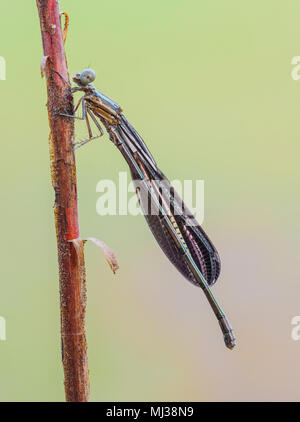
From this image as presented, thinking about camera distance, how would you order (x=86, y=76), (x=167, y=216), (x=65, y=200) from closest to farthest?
(x=65, y=200)
(x=86, y=76)
(x=167, y=216)

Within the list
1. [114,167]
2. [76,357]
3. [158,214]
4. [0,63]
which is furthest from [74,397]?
[0,63]

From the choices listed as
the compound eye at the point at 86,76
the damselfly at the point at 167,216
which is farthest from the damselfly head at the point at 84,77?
the damselfly at the point at 167,216

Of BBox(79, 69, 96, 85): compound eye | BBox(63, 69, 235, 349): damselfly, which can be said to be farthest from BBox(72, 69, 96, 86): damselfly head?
BBox(63, 69, 235, 349): damselfly

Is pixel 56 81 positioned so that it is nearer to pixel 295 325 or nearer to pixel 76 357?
pixel 76 357

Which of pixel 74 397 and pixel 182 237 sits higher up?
pixel 182 237

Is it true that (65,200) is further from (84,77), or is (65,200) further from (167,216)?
(167,216)

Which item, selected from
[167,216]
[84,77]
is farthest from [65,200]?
[167,216]
